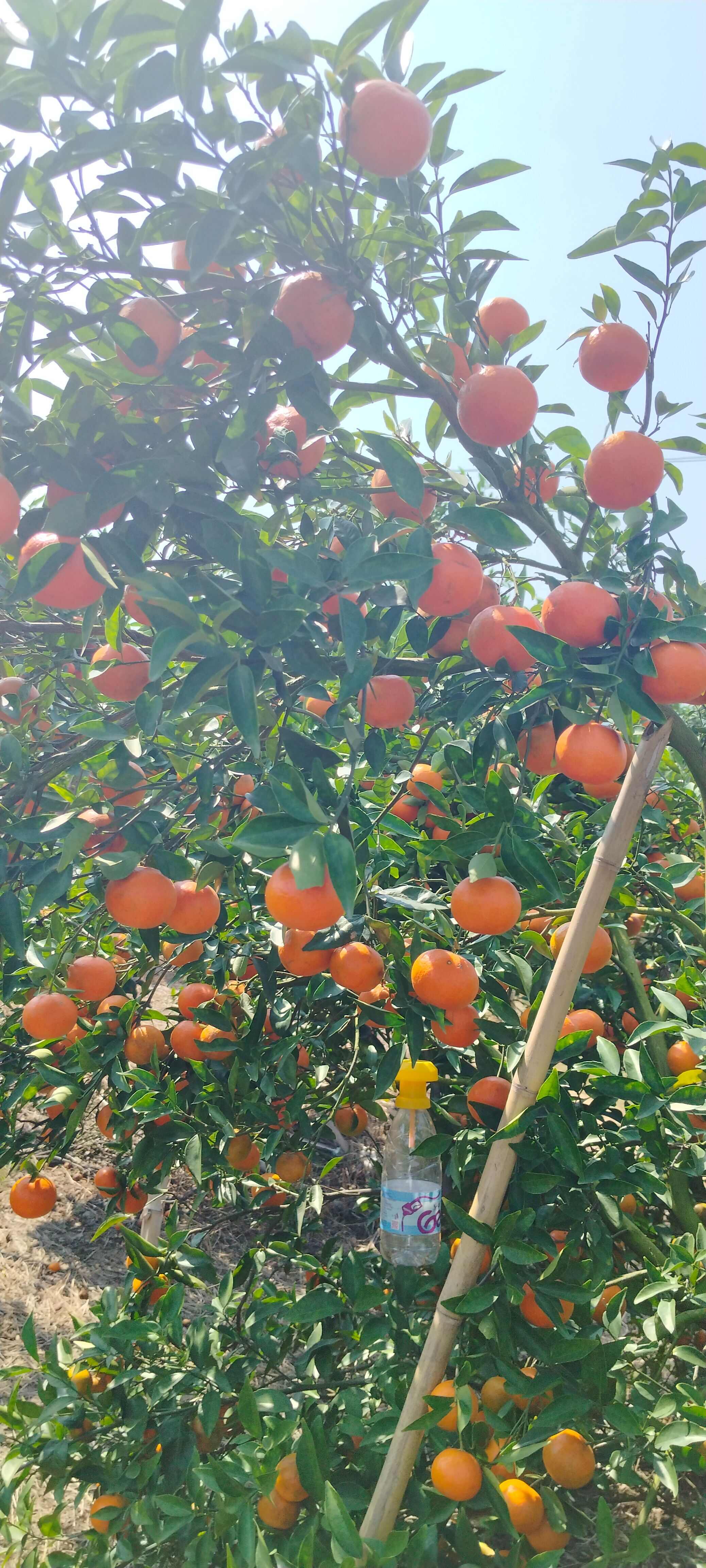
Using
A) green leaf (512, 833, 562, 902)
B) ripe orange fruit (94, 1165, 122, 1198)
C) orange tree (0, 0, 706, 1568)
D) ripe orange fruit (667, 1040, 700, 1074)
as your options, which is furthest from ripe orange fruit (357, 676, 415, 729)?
ripe orange fruit (94, 1165, 122, 1198)

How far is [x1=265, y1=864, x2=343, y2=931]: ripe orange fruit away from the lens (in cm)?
83

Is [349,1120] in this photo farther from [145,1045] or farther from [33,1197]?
[33,1197]

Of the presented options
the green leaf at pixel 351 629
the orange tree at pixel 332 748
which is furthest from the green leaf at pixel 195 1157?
the green leaf at pixel 351 629

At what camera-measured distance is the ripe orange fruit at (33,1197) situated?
1.91 m

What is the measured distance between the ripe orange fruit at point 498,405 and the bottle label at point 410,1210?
1140mm

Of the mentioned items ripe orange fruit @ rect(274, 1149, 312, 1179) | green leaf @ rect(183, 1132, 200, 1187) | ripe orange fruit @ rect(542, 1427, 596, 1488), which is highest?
green leaf @ rect(183, 1132, 200, 1187)

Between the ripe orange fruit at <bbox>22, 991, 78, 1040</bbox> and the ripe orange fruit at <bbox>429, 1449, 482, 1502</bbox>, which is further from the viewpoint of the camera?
the ripe orange fruit at <bbox>22, 991, 78, 1040</bbox>

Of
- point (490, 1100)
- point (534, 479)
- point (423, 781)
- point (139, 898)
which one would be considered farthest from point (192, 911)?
point (534, 479)

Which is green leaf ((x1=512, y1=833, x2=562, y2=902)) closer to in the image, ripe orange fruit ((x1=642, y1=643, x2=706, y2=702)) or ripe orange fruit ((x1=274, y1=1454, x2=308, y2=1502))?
ripe orange fruit ((x1=642, y1=643, x2=706, y2=702))

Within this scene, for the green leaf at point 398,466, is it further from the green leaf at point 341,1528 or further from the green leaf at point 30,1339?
the green leaf at point 30,1339

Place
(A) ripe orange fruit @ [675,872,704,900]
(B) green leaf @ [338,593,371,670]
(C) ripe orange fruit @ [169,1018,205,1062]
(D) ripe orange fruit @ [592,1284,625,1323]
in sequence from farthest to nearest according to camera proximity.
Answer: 1. (A) ripe orange fruit @ [675,872,704,900]
2. (C) ripe orange fruit @ [169,1018,205,1062]
3. (D) ripe orange fruit @ [592,1284,625,1323]
4. (B) green leaf @ [338,593,371,670]

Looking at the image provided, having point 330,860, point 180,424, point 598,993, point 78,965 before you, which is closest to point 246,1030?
point 78,965

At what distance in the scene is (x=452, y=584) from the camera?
101 cm

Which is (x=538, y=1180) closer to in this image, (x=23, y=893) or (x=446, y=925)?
(x=446, y=925)
